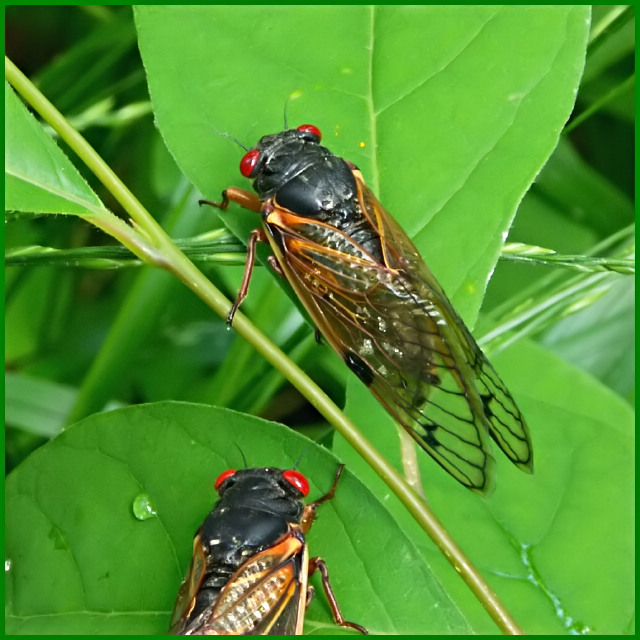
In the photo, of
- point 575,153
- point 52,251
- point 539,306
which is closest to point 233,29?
point 52,251

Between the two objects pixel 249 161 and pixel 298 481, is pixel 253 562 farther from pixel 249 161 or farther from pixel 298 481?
pixel 249 161

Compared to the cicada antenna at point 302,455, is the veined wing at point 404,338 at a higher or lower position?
higher

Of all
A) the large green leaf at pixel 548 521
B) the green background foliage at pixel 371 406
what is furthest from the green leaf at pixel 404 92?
the large green leaf at pixel 548 521

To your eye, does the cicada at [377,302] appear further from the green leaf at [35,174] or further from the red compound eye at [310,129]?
the green leaf at [35,174]

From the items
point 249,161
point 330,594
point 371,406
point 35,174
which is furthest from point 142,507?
point 249,161

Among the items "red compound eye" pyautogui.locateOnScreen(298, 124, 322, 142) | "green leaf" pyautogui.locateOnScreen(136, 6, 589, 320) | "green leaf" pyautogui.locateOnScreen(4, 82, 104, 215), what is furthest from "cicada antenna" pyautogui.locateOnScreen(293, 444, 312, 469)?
"red compound eye" pyautogui.locateOnScreen(298, 124, 322, 142)

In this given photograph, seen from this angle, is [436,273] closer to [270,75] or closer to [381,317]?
[381,317]
